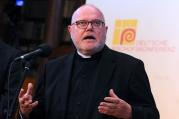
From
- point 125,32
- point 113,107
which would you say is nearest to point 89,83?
point 113,107

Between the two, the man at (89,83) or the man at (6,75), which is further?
the man at (6,75)

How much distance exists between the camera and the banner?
3.76 meters

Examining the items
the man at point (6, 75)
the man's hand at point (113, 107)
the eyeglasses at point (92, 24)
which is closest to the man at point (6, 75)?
the man at point (6, 75)

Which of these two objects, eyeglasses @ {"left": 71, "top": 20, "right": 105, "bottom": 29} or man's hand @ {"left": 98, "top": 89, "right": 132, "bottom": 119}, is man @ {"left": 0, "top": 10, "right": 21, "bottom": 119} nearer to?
eyeglasses @ {"left": 71, "top": 20, "right": 105, "bottom": 29}

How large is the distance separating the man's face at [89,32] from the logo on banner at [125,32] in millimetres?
1228

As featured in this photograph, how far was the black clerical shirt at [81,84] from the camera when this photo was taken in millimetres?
2822

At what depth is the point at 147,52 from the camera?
3.98 metres

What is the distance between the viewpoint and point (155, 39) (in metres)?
3.93

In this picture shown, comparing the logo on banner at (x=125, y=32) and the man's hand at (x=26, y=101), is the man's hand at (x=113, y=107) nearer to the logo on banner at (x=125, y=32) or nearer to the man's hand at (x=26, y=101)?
the man's hand at (x=26, y=101)

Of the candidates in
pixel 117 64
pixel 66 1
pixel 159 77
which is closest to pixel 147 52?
pixel 159 77

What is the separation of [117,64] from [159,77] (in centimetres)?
105

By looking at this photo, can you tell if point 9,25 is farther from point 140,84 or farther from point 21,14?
point 140,84

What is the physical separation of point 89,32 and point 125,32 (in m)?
1.38

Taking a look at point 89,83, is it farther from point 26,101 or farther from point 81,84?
point 26,101
